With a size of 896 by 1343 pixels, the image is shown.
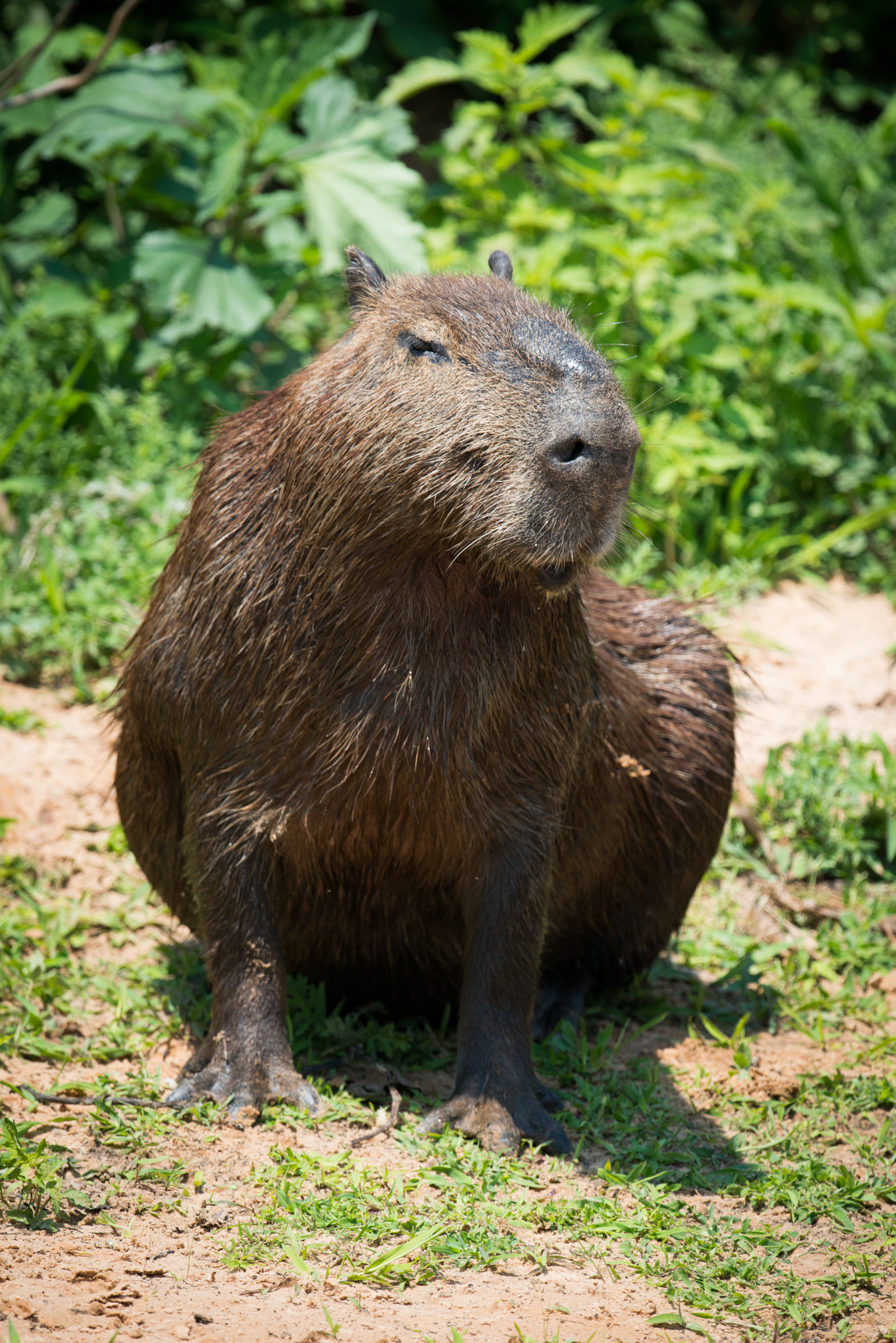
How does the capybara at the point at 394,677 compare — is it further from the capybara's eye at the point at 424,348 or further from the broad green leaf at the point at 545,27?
the broad green leaf at the point at 545,27

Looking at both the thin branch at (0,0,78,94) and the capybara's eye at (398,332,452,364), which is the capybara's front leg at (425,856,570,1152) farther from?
the thin branch at (0,0,78,94)

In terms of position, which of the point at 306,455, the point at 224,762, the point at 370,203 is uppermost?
the point at 370,203

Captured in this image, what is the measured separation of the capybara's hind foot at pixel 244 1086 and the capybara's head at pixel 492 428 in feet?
4.03

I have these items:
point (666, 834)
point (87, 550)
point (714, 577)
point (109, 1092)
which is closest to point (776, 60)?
point (714, 577)

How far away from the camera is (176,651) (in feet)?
10.5

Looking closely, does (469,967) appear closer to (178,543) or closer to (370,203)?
(178,543)

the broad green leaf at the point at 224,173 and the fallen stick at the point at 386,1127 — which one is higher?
the broad green leaf at the point at 224,173

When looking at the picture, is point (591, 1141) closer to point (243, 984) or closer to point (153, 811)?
point (243, 984)

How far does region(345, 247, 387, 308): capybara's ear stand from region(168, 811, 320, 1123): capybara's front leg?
126 centimetres

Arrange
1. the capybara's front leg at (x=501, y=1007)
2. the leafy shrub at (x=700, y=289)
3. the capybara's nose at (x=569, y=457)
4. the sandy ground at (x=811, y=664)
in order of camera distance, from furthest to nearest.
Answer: the leafy shrub at (x=700, y=289) → the sandy ground at (x=811, y=664) → the capybara's front leg at (x=501, y=1007) → the capybara's nose at (x=569, y=457)

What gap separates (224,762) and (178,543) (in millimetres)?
629

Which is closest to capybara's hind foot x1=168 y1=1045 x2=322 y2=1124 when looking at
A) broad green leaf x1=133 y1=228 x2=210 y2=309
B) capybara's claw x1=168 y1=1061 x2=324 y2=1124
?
capybara's claw x1=168 y1=1061 x2=324 y2=1124

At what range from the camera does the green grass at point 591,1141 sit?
2.59 m

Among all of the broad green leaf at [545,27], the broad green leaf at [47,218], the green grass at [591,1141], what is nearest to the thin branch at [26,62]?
the broad green leaf at [47,218]
